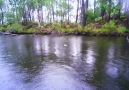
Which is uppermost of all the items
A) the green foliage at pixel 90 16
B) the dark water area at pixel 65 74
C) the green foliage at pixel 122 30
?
the green foliage at pixel 90 16

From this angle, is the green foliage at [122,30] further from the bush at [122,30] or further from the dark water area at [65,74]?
the dark water area at [65,74]

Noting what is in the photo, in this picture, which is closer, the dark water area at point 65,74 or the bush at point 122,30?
the dark water area at point 65,74

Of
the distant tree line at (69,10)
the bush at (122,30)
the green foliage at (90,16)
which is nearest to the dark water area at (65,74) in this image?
the bush at (122,30)

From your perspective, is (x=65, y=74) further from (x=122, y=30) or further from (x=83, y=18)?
(x=83, y=18)

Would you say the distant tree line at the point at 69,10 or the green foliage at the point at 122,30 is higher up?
the distant tree line at the point at 69,10

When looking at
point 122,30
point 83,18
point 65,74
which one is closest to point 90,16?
point 83,18

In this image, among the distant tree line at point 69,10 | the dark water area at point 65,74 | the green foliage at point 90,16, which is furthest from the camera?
the green foliage at point 90,16

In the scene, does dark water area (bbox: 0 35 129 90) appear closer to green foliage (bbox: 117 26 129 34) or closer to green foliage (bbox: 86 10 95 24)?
green foliage (bbox: 117 26 129 34)

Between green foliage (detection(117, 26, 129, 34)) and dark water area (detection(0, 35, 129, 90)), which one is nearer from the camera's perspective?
dark water area (detection(0, 35, 129, 90))

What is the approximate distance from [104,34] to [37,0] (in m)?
19.9

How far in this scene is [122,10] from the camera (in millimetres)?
31609

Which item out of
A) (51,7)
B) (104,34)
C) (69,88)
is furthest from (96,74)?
(51,7)

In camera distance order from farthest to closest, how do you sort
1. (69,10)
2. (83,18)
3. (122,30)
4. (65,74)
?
(69,10) → (83,18) → (122,30) → (65,74)

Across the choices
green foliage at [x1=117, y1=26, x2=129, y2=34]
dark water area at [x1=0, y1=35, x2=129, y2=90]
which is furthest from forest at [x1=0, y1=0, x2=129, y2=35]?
dark water area at [x1=0, y1=35, x2=129, y2=90]
